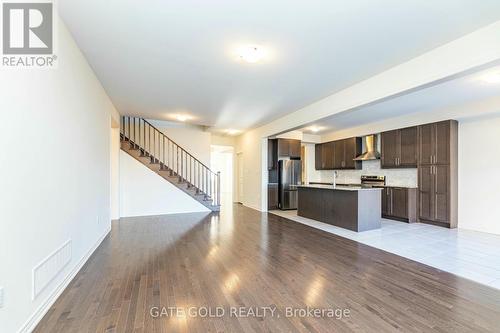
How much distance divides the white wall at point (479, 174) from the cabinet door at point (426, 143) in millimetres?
535

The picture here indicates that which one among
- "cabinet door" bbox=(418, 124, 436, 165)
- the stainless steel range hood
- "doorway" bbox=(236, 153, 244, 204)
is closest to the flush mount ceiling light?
"cabinet door" bbox=(418, 124, 436, 165)

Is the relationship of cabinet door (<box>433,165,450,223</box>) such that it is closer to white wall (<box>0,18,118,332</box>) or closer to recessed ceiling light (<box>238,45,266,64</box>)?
recessed ceiling light (<box>238,45,266,64</box>)

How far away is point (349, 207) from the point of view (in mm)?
5281

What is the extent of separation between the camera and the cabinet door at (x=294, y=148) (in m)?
8.37

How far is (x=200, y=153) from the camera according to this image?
8.45 m

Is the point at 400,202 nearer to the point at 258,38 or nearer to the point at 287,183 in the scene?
the point at 287,183

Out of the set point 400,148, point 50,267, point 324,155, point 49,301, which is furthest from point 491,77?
point 49,301

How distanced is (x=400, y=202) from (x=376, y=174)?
139 centimetres

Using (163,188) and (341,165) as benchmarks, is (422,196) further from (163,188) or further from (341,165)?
(163,188)

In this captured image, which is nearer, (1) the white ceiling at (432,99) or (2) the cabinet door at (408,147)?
(1) the white ceiling at (432,99)

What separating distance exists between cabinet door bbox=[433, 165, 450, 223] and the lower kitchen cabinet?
1.58 ft

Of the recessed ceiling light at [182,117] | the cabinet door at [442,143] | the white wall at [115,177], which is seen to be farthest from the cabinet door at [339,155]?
the white wall at [115,177]

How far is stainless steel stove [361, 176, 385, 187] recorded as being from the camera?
7.32 m

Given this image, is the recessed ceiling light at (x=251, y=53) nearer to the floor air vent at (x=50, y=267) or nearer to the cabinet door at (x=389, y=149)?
the floor air vent at (x=50, y=267)
